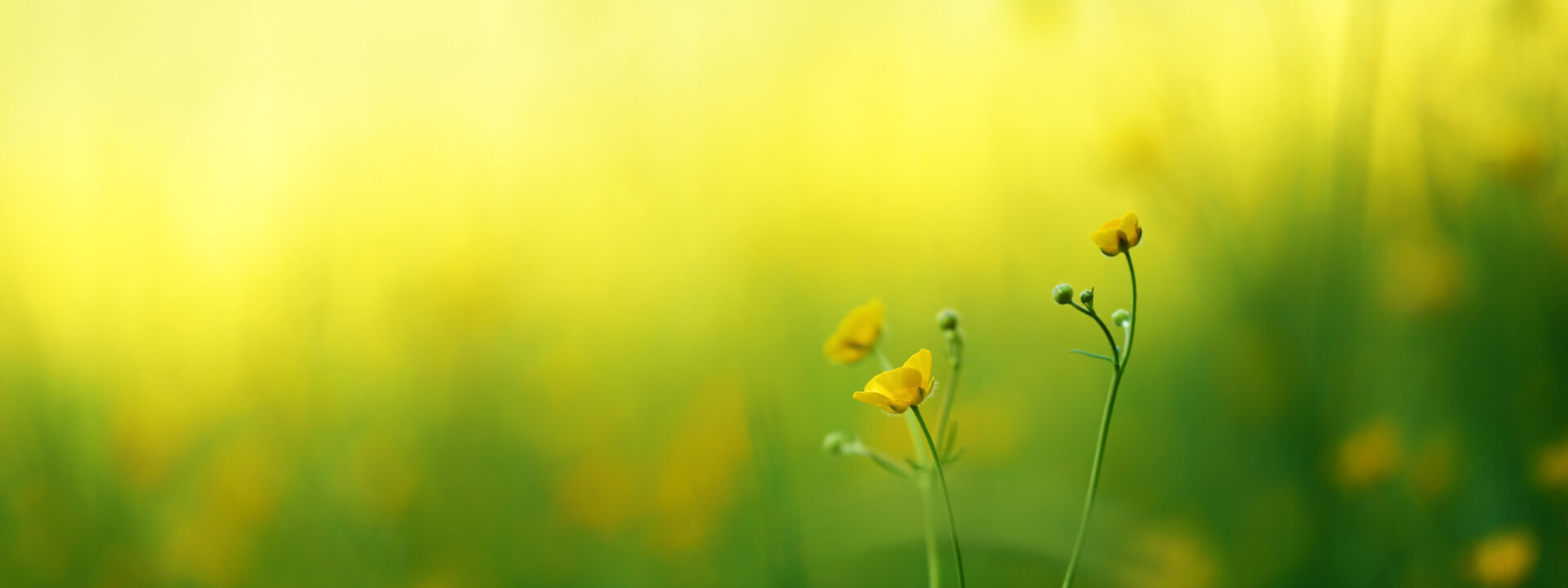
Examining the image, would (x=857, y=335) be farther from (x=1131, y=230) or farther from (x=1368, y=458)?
(x=1368, y=458)

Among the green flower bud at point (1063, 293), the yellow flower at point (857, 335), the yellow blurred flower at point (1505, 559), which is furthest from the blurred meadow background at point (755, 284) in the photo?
the green flower bud at point (1063, 293)

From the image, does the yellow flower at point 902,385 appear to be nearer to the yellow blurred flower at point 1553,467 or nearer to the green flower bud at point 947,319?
the green flower bud at point 947,319

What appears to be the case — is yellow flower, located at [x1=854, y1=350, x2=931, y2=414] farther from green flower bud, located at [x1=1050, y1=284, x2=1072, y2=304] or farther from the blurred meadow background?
the blurred meadow background

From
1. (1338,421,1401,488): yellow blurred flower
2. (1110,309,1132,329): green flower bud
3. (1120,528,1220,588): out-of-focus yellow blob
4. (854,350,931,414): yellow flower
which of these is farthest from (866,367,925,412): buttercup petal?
(1338,421,1401,488): yellow blurred flower

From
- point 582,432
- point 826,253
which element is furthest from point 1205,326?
point 582,432

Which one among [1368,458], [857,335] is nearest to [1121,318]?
[857,335]
